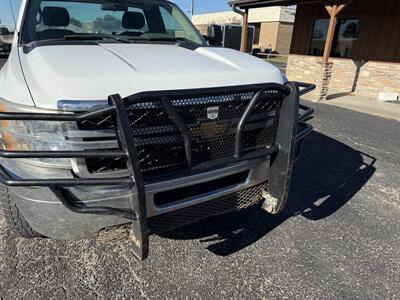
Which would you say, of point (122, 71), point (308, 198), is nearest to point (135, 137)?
point (122, 71)

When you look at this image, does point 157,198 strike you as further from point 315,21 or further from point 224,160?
point 315,21

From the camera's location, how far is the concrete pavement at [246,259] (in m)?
2.34

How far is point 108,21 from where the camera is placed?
11.3 feet

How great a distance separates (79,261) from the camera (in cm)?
257

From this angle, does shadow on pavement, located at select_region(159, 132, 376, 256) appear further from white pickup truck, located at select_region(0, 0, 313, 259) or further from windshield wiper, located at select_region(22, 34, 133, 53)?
windshield wiper, located at select_region(22, 34, 133, 53)

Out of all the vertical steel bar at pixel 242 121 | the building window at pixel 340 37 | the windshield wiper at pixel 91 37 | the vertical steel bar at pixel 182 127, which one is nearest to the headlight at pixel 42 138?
the vertical steel bar at pixel 182 127

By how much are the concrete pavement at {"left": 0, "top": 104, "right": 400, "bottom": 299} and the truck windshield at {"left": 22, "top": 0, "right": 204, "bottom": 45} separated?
181 cm

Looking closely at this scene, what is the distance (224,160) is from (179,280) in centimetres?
95

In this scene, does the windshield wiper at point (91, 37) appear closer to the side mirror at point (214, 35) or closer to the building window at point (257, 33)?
the side mirror at point (214, 35)

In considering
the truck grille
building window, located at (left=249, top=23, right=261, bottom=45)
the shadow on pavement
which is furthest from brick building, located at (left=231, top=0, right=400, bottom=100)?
building window, located at (left=249, top=23, right=261, bottom=45)

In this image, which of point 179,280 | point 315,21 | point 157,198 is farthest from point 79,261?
point 315,21

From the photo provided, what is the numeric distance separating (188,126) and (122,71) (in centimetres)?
55

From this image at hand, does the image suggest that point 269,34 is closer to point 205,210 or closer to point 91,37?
point 91,37

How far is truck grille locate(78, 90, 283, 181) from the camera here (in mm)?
1923
